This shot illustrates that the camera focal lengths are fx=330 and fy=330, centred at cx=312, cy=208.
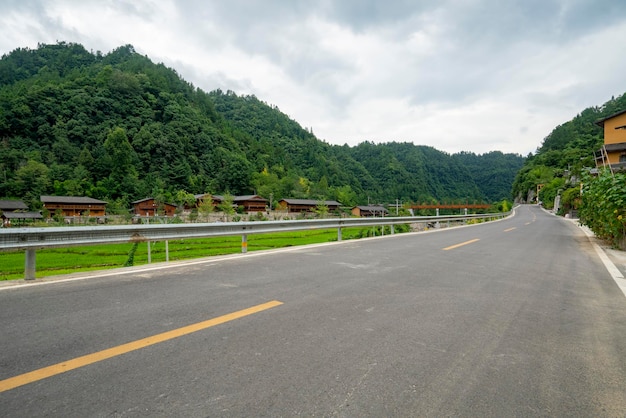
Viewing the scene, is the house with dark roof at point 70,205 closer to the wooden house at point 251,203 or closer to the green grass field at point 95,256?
the wooden house at point 251,203

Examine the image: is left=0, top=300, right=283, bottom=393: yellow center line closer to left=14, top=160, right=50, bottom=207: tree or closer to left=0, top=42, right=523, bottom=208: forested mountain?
left=0, top=42, right=523, bottom=208: forested mountain

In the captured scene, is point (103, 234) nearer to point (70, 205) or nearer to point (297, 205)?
point (70, 205)

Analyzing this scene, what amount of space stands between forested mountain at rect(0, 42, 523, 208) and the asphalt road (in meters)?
82.4

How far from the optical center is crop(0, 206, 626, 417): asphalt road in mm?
2027

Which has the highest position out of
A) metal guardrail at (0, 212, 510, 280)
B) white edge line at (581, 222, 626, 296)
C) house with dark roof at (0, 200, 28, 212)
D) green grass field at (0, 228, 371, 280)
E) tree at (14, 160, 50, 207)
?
tree at (14, 160, 50, 207)

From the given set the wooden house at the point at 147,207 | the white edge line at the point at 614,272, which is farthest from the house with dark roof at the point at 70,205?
the white edge line at the point at 614,272

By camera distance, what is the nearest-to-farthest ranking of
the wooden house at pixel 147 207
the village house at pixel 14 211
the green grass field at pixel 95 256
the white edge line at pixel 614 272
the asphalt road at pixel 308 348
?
the asphalt road at pixel 308 348
the white edge line at pixel 614 272
the green grass field at pixel 95 256
the village house at pixel 14 211
the wooden house at pixel 147 207

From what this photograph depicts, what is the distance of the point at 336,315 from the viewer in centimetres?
361

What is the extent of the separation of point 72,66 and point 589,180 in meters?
180

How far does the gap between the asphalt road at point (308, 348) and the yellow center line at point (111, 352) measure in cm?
1

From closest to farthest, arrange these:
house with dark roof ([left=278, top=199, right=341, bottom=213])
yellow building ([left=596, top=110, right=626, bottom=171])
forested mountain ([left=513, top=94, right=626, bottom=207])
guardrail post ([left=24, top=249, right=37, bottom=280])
→ 1. guardrail post ([left=24, top=249, right=37, bottom=280])
2. yellow building ([left=596, top=110, right=626, bottom=171])
3. house with dark roof ([left=278, top=199, right=341, bottom=213])
4. forested mountain ([left=513, top=94, right=626, bottom=207])

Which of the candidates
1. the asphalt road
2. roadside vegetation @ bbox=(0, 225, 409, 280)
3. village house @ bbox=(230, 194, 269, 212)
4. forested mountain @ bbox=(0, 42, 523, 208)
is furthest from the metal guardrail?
village house @ bbox=(230, 194, 269, 212)

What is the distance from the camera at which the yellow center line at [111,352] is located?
7.09ft

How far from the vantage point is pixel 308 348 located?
2766 millimetres
